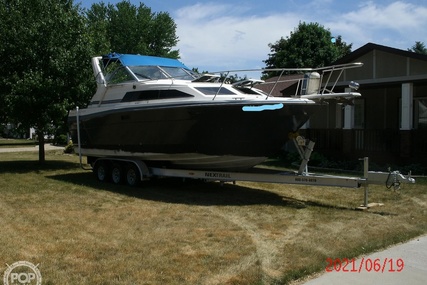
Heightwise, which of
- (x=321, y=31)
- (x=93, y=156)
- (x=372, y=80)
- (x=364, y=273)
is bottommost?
(x=364, y=273)

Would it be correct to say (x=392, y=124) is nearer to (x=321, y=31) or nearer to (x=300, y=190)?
(x=300, y=190)

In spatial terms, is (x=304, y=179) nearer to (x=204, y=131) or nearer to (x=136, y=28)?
(x=204, y=131)

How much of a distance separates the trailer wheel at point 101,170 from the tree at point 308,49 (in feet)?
73.1

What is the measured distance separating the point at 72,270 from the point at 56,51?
10.8 m

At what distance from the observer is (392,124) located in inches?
675

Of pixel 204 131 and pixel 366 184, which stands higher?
pixel 204 131

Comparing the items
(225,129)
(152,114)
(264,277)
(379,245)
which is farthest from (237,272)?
(152,114)

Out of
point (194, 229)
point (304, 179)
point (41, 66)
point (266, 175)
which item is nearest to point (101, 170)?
point (41, 66)

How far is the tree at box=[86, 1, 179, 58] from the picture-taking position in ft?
137

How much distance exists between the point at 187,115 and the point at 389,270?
5.37m

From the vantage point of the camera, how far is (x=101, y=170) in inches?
480

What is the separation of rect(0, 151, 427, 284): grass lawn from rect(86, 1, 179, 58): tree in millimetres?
31976

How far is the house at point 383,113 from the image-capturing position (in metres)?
14.1
